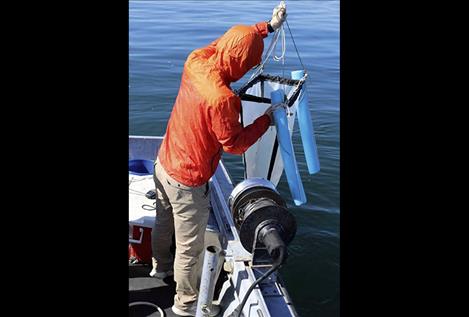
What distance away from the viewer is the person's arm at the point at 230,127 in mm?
3068

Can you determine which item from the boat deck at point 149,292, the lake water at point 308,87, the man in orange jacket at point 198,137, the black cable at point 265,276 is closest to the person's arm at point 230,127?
the man in orange jacket at point 198,137

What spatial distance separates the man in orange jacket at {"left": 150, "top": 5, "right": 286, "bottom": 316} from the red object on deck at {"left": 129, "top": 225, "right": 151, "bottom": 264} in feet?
1.85

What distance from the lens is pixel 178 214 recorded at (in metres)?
3.42

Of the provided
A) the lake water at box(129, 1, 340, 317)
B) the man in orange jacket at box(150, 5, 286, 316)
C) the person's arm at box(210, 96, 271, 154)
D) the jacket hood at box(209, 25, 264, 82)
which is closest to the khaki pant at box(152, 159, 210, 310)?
the man in orange jacket at box(150, 5, 286, 316)

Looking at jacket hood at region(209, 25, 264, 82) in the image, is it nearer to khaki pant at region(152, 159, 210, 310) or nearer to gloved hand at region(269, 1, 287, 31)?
gloved hand at region(269, 1, 287, 31)

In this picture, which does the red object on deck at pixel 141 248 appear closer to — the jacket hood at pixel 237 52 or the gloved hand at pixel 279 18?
the jacket hood at pixel 237 52

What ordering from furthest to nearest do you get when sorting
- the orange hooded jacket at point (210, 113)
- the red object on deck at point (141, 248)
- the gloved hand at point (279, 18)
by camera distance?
the red object on deck at point (141, 248) < the gloved hand at point (279, 18) < the orange hooded jacket at point (210, 113)

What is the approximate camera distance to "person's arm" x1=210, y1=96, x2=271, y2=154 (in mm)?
3068

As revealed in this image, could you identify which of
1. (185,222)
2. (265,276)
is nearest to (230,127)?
(185,222)

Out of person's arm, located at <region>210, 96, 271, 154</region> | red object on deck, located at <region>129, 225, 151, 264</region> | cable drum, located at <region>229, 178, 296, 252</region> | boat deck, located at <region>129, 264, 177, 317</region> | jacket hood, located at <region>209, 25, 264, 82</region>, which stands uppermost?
jacket hood, located at <region>209, 25, 264, 82</region>

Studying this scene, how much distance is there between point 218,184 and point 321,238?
2304 millimetres
